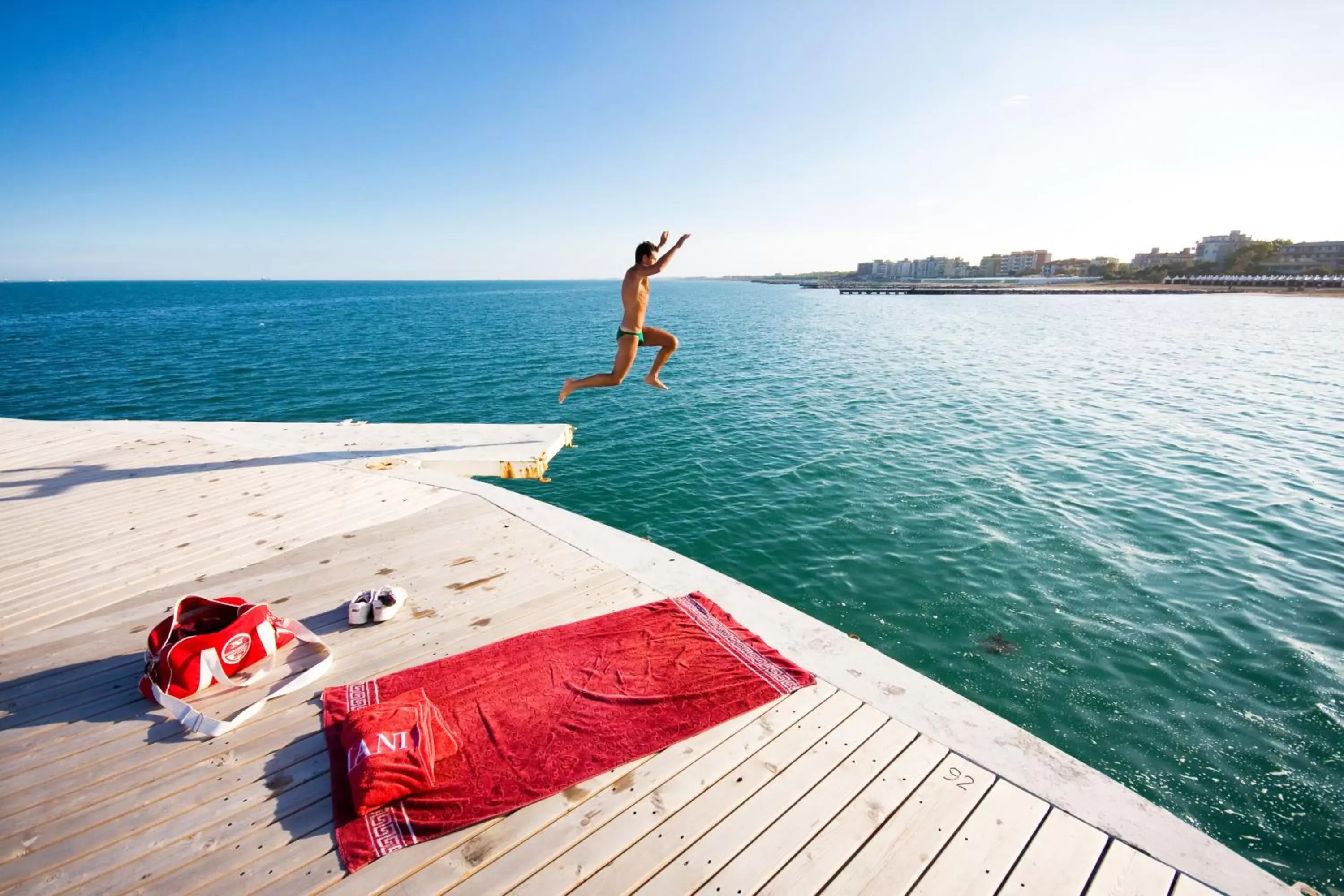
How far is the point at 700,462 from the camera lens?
1577 centimetres

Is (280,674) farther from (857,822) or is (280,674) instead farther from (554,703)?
(857,822)

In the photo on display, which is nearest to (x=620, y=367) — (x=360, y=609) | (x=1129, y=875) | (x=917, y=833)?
(x=360, y=609)

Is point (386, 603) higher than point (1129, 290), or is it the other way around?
point (1129, 290)

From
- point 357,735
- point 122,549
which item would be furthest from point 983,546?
point 122,549

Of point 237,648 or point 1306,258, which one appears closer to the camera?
point 237,648

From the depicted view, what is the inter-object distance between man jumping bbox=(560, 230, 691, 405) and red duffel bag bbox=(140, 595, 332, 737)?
541cm

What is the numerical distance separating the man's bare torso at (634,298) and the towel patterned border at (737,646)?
14.8 feet

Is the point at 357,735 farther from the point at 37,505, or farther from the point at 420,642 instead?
the point at 37,505

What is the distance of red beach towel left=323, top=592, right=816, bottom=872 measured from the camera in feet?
12.1

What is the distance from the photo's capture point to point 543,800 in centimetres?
376

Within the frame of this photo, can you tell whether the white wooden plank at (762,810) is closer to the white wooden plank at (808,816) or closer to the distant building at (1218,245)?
the white wooden plank at (808,816)

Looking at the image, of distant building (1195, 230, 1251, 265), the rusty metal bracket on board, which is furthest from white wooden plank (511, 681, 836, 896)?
distant building (1195, 230, 1251, 265)

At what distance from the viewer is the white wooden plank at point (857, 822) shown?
325 centimetres

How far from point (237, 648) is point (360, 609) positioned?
1.05 m
